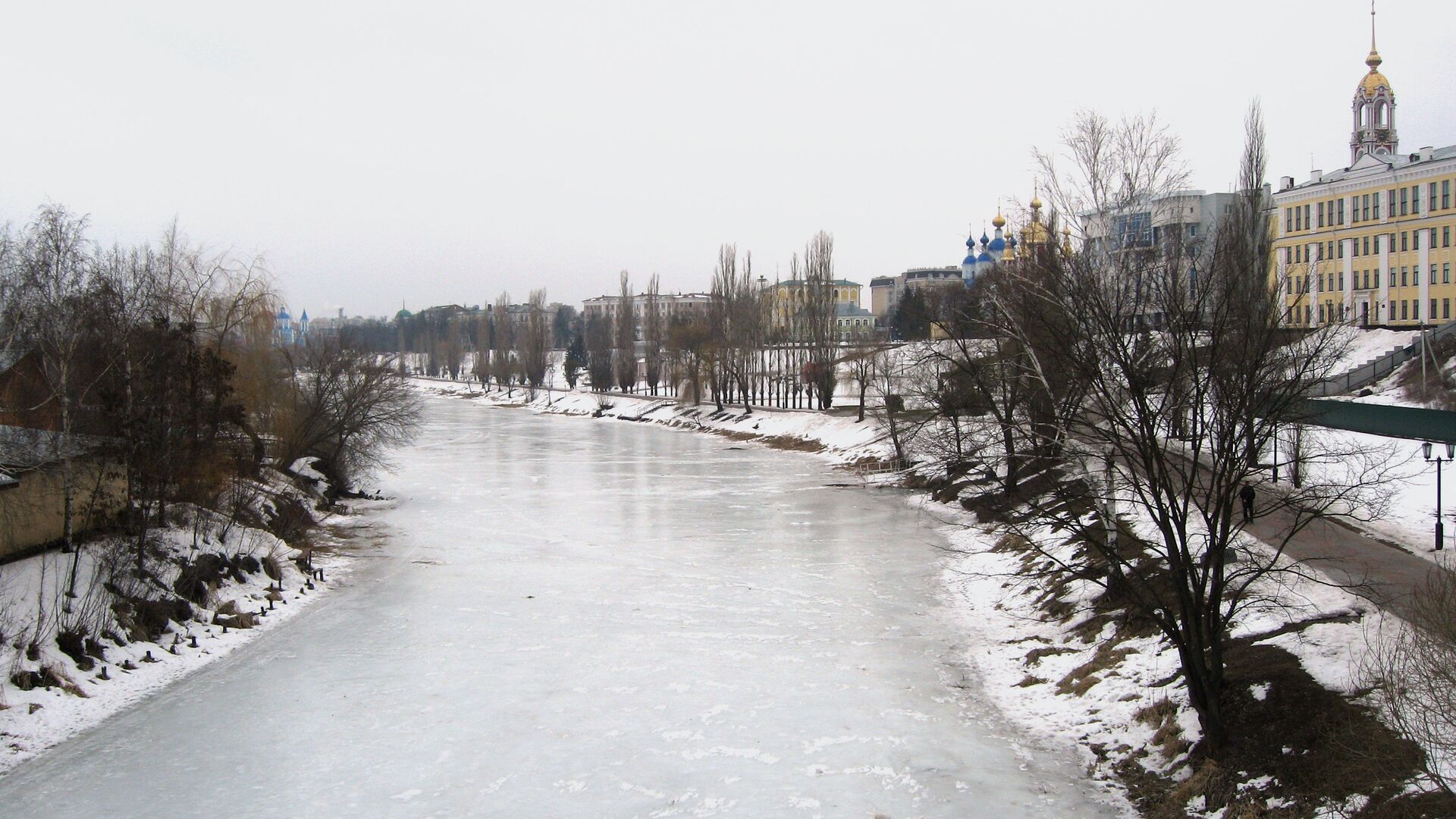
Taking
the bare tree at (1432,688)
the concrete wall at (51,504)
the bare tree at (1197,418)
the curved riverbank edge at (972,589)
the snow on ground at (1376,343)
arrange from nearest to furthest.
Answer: the bare tree at (1432,688) → the bare tree at (1197,418) → the curved riverbank edge at (972,589) → the concrete wall at (51,504) → the snow on ground at (1376,343)

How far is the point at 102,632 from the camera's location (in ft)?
48.6

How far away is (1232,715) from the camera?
981 cm

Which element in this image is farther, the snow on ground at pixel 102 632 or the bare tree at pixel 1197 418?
the snow on ground at pixel 102 632

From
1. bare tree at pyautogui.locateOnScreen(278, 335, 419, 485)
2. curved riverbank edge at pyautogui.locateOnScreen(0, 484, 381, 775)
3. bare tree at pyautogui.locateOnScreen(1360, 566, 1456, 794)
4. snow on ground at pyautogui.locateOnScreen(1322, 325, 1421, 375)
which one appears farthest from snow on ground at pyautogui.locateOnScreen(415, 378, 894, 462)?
bare tree at pyautogui.locateOnScreen(1360, 566, 1456, 794)

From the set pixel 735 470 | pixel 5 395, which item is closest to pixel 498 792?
pixel 5 395

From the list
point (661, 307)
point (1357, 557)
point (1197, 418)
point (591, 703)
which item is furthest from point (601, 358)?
point (1197, 418)

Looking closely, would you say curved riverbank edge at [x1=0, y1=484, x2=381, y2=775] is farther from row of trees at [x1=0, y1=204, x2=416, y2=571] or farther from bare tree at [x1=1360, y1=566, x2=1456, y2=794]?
bare tree at [x1=1360, y1=566, x2=1456, y2=794]

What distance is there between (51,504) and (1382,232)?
4853 centimetres

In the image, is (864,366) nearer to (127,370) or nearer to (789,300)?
(789,300)

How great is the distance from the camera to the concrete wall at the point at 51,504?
15602 millimetres

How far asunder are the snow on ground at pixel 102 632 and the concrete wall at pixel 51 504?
0.38m

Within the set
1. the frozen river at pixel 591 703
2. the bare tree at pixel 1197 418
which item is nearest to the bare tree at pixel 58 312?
the frozen river at pixel 591 703

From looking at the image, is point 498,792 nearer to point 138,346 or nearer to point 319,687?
point 319,687

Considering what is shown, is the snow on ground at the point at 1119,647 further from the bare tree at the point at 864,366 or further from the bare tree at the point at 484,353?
the bare tree at the point at 484,353
